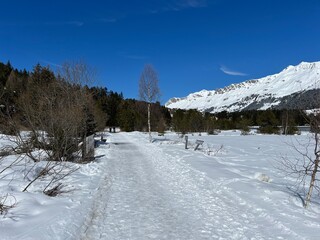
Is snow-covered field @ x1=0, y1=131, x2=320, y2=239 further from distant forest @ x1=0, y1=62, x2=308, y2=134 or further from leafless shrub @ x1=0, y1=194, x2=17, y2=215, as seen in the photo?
distant forest @ x1=0, y1=62, x2=308, y2=134

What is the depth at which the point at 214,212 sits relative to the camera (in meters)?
6.65

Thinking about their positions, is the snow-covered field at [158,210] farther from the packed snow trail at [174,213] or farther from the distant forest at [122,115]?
the distant forest at [122,115]

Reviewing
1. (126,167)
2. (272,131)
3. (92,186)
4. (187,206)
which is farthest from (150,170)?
(272,131)

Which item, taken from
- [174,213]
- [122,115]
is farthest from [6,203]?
[122,115]

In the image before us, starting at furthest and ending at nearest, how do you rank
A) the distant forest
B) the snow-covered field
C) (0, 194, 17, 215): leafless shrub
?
the distant forest → (0, 194, 17, 215): leafless shrub → the snow-covered field

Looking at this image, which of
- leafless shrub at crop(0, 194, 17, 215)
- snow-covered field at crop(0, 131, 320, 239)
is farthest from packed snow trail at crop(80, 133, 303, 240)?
leafless shrub at crop(0, 194, 17, 215)

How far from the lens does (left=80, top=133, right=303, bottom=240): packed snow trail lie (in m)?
5.34

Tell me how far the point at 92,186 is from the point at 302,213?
5928 mm

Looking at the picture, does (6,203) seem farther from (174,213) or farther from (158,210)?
(174,213)

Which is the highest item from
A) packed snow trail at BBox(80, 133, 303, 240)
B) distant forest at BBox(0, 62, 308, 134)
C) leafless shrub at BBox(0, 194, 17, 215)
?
distant forest at BBox(0, 62, 308, 134)

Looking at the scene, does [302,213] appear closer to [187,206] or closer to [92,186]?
[187,206]

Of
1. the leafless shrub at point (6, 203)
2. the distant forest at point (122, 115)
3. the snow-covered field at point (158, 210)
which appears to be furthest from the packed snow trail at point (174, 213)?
the distant forest at point (122, 115)

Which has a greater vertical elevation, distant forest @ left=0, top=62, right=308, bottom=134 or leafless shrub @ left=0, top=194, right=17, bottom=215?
distant forest @ left=0, top=62, right=308, bottom=134

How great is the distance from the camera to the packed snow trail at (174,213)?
5344mm
